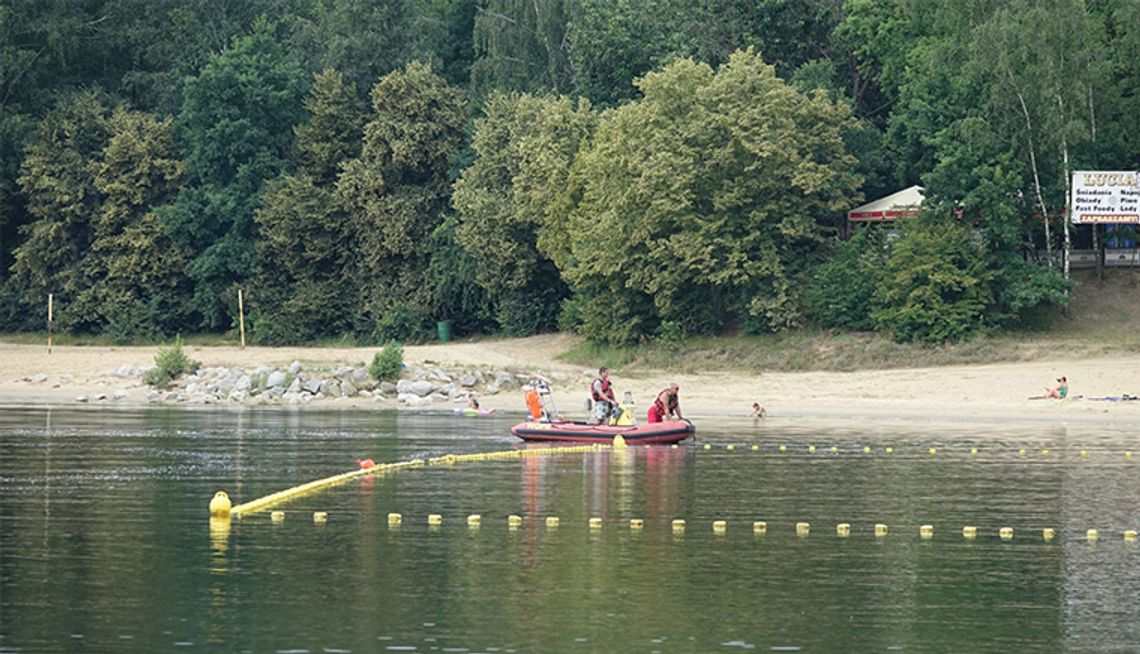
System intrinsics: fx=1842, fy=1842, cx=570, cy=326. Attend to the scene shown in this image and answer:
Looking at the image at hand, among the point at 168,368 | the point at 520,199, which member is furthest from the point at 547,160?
the point at 168,368

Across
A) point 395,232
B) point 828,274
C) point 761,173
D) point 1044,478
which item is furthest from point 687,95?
point 1044,478

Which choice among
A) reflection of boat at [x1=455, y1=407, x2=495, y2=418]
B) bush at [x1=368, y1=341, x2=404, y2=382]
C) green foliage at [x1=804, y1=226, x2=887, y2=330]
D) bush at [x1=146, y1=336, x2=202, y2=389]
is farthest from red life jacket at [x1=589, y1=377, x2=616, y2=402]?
bush at [x1=146, y1=336, x2=202, y2=389]

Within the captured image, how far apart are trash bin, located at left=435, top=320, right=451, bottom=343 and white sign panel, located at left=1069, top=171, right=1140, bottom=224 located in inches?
1078

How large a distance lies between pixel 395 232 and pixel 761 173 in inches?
780

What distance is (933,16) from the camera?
69.8 metres

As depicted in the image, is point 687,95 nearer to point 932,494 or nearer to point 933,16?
point 933,16

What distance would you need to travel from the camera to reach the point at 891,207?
6938cm

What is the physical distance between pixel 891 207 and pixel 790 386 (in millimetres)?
11276

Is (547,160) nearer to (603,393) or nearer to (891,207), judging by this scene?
(891,207)

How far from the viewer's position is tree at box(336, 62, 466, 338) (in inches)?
3152

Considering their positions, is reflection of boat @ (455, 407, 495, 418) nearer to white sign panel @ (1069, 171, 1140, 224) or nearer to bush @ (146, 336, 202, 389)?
bush @ (146, 336, 202, 389)

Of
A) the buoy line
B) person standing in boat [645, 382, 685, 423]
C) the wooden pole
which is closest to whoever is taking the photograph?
the buoy line

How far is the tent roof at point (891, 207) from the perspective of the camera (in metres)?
68.6

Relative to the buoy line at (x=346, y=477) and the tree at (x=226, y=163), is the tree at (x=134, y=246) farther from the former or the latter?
the buoy line at (x=346, y=477)
